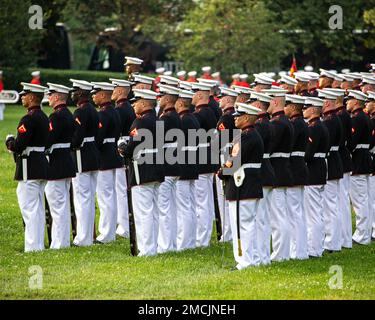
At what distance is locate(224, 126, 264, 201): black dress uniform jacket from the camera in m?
16.7

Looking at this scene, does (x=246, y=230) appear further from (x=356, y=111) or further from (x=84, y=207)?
(x=356, y=111)

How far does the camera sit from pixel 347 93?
2048 cm

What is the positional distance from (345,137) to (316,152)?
1.22m

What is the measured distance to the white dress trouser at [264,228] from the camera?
17281mm

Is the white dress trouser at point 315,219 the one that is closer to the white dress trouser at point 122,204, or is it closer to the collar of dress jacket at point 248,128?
Result: the collar of dress jacket at point 248,128

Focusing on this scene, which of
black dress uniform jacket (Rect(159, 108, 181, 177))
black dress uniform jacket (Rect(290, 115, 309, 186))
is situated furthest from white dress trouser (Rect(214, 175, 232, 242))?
black dress uniform jacket (Rect(290, 115, 309, 186))

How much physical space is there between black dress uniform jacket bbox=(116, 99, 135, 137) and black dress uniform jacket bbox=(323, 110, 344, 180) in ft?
10.6

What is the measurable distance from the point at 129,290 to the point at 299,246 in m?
3.62

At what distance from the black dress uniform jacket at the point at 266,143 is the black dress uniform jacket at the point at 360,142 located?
2.50 metres

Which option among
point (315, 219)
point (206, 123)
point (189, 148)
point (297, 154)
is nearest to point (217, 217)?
point (206, 123)

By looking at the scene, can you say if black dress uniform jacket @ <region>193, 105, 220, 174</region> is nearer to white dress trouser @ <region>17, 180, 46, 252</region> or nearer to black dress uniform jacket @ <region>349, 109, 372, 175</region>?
black dress uniform jacket @ <region>349, 109, 372, 175</region>

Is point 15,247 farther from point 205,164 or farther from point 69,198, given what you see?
point 205,164

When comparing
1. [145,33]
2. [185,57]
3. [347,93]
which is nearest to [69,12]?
[145,33]

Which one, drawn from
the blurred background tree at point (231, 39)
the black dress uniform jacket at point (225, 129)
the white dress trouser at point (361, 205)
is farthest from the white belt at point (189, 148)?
the blurred background tree at point (231, 39)
